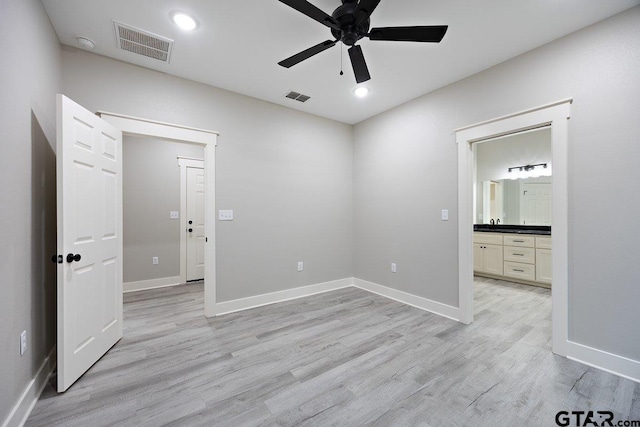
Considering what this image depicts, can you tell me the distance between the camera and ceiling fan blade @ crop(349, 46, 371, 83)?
1922 mm

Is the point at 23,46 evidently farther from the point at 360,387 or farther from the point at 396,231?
the point at 396,231

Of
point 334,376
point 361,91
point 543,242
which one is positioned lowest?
point 334,376

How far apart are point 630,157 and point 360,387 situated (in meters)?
2.63

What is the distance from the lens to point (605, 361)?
2.08 meters

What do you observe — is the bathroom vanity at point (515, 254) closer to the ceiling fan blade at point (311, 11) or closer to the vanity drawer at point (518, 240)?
the vanity drawer at point (518, 240)

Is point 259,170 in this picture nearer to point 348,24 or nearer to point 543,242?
point 348,24

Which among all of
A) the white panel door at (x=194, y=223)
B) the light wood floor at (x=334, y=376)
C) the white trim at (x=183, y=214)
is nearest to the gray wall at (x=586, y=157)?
the light wood floor at (x=334, y=376)

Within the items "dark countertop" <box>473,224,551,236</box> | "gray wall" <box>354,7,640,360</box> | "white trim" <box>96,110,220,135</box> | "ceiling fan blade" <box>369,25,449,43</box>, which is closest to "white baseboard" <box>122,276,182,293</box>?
"white trim" <box>96,110,220,135</box>

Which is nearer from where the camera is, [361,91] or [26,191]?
[26,191]

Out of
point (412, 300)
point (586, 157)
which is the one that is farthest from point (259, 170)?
point (586, 157)

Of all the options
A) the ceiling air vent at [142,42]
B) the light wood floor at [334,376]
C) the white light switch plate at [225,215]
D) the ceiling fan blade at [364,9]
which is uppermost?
the ceiling air vent at [142,42]

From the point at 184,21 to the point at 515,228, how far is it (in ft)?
19.8

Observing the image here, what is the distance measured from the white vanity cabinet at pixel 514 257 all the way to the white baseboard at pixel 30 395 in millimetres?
5941

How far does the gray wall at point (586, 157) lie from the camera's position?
6.56 ft
